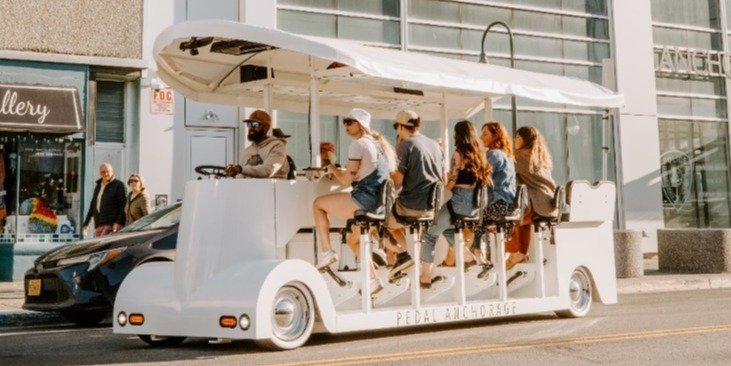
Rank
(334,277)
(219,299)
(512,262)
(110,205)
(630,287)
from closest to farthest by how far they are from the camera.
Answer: (219,299)
(334,277)
(512,262)
(110,205)
(630,287)

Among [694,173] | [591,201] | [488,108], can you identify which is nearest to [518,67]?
[694,173]

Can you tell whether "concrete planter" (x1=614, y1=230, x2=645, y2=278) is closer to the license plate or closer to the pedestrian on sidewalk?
the pedestrian on sidewalk

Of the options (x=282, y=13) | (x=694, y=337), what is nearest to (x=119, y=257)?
(x=694, y=337)

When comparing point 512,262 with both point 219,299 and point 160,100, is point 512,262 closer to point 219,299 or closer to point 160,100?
point 219,299

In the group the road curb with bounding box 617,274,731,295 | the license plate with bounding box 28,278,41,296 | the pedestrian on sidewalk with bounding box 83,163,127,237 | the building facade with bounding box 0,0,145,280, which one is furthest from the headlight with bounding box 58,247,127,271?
the road curb with bounding box 617,274,731,295

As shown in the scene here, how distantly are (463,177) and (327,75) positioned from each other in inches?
69.1

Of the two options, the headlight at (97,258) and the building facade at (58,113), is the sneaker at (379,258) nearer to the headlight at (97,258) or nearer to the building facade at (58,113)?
the headlight at (97,258)

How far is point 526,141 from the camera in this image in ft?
35.9

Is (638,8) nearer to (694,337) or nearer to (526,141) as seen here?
(526,141)

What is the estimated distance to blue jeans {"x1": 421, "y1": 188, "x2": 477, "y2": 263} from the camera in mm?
9562

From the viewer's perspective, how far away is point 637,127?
24.2 meters

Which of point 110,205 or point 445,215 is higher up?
point 110,205

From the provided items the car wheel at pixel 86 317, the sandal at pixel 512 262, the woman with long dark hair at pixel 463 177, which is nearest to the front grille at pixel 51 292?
the car wheel at pixel 86 317

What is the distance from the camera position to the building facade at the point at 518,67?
17.9m
